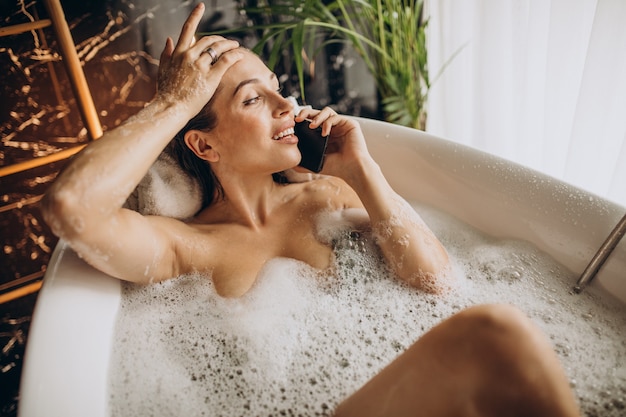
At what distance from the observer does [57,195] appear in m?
0.92

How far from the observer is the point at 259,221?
1.40 m

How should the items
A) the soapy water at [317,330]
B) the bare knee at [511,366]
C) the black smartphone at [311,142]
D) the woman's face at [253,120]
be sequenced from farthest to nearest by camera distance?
the black smartphone at [311,142] < the woman's face at [253,120] < the soapy water at [317,330] < the bare knee at [511,366]

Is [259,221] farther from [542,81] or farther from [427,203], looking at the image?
[542,81]

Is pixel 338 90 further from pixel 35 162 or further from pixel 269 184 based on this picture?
pixel 35 162

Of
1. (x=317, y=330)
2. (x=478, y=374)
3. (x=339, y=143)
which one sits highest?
(x=339, y=143)

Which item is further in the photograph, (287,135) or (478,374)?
(287,135)

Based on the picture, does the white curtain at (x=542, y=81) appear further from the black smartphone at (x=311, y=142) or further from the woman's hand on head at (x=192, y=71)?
the woman's hand on head at (x=192, y=71)

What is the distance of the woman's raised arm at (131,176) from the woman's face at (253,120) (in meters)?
0.07

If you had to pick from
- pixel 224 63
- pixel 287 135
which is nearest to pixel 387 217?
pixel 287 135

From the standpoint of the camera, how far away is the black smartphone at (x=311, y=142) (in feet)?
4.24

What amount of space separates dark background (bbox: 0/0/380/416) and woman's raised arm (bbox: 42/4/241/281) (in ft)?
2.25

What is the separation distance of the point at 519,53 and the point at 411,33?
0.47 meters

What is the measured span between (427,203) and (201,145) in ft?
2.50

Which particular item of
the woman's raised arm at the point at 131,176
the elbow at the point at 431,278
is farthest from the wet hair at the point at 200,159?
the elbow at the point at 431,278
